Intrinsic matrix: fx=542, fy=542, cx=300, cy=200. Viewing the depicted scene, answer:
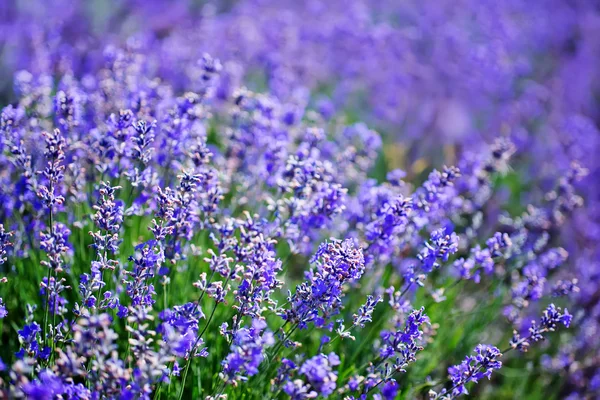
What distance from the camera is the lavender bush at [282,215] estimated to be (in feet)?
7.03

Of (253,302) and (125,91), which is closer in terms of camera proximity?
(253,302)

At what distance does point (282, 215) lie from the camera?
Result: 339 centimetres

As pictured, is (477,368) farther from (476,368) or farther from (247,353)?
(247,353)

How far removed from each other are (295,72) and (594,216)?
373 cm

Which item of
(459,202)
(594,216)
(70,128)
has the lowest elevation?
(70,128)

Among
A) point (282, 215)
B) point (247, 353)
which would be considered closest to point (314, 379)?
point (247, 353)

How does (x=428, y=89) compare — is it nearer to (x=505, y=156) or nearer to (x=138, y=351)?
(x=505, y=156)

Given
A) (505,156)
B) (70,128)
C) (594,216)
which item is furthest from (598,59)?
(70,128)

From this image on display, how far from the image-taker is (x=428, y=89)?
7.73m

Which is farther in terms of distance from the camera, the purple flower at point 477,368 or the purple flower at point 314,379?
the purple flower at point 477,368

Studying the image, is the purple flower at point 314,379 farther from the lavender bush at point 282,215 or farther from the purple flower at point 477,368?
the purple flower at point 477,368

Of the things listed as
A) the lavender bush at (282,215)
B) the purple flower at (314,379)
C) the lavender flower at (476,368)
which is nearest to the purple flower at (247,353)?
the lavender bush at (282,215)

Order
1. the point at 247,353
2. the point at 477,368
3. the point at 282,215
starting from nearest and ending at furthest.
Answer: the point at 247,353
the point at 477,368
the point at 282,215


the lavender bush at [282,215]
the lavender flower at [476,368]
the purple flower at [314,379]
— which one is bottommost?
the purple flower at [314,379]
